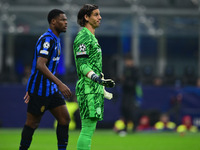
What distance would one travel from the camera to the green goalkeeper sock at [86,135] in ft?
20.4

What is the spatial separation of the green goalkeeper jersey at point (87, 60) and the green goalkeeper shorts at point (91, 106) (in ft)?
0.20

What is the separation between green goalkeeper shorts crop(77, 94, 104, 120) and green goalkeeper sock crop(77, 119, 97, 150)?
0.08 meters

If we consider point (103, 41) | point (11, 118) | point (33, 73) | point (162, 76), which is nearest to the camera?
point (33, 73)

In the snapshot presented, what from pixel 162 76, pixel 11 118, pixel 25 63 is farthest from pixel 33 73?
pixel 25 63

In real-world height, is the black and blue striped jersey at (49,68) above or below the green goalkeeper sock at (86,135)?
above

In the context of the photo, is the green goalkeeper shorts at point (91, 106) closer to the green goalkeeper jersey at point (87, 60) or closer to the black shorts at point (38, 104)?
the green goalkeeper jersey at point (87, 60)

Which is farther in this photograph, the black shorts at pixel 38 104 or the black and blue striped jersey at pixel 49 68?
the black shorts at pixel 38 104

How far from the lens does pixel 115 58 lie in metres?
21.5

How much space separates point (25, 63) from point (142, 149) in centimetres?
1160

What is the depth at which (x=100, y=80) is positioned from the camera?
19.8 ft

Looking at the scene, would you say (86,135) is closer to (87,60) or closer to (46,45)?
(87,60)

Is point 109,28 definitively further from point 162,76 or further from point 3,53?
point 3,53

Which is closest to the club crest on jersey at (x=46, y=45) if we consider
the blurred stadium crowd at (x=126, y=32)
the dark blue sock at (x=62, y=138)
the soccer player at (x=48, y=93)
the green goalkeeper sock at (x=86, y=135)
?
the soccer player at (x=48, y=93)

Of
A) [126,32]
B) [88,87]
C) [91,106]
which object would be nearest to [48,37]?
[88,87]
